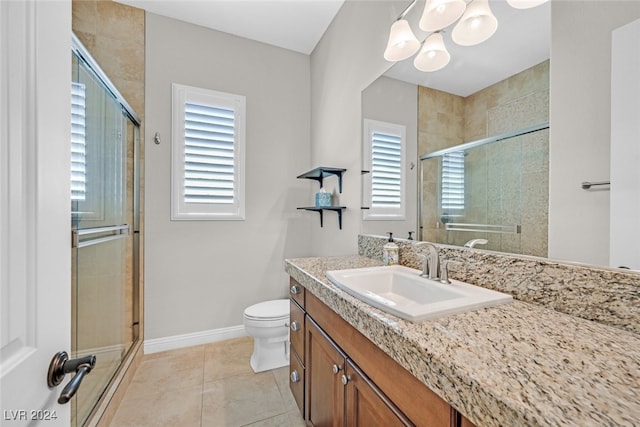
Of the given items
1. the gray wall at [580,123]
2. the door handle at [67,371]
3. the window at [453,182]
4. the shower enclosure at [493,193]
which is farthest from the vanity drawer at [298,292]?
the gray wall at [580,123]

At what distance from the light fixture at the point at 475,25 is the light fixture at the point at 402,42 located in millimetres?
243

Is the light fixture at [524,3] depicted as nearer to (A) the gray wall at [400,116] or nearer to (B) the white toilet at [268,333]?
(A) the gray wall at [400,116]

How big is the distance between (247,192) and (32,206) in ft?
6.73

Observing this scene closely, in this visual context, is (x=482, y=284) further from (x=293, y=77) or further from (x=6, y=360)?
(x=293, y=77)

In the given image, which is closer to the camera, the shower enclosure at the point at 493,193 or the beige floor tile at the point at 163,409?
the shower enclosure at the point at 493,193

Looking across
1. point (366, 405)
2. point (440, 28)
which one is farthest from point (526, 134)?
point (366, 405)

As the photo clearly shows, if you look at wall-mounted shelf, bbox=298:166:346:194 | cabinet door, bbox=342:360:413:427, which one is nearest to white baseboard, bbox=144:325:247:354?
wall-mounted shelf, bbox=298:166:346:194

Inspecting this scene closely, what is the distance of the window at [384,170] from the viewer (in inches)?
60.8

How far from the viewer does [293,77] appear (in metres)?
2.70

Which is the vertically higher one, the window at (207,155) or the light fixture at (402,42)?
the light fixture at (402,42)

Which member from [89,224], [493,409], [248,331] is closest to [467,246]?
[493,409]

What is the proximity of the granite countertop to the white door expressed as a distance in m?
0.71

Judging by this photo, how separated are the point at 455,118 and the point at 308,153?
5.65ft

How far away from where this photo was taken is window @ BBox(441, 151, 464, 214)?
1.20 meters
